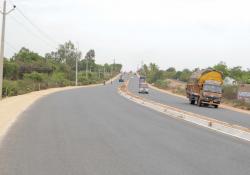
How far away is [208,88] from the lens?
4634cm

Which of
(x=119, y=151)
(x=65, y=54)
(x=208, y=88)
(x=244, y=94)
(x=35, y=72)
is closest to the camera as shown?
(x=119, y=151)

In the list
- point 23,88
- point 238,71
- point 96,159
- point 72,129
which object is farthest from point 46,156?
point 238,71

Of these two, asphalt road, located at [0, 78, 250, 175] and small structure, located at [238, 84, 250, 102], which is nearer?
asphalt road, located at [0, 78, 250, 175]

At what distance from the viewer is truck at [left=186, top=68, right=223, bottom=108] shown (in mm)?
46062

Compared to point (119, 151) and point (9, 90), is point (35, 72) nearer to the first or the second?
point (9, 90)

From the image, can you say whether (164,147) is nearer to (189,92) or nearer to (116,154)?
(116,154)

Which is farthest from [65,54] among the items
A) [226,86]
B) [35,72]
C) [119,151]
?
[119,151]

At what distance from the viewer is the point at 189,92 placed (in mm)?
52031

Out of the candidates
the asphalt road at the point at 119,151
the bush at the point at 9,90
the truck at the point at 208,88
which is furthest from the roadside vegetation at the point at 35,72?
the asphalt road at the point at 119,151

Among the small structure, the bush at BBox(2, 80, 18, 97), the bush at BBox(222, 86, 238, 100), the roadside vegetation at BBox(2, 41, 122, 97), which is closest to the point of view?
the small structure

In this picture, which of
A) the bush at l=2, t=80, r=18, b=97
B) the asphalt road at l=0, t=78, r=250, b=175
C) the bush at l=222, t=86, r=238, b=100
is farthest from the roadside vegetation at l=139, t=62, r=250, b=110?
the asphalt road at l=0, t=78, r=250, b=175

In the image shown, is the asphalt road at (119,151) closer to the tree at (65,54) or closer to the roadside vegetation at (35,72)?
the roadside vegetation at (35,72)

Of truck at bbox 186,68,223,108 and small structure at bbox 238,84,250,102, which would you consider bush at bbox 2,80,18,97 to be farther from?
small structure at bbox 238,84,250,102

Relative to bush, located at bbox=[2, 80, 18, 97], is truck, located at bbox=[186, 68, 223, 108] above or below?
above
